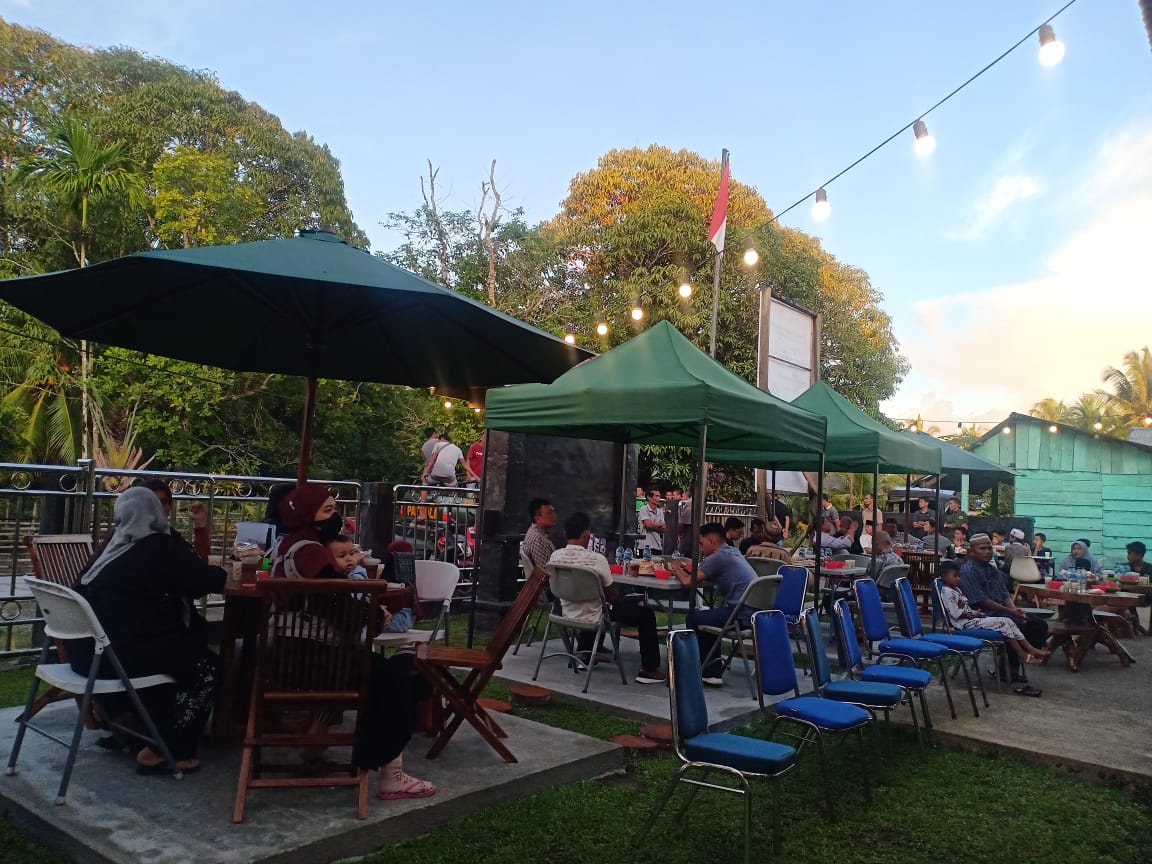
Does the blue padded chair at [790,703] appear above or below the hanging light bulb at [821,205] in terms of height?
below

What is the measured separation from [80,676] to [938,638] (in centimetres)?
587

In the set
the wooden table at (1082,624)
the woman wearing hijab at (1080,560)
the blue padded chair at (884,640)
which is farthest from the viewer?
the woman wearing hijab at (1080,560)

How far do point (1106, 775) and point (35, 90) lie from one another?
26461 mm

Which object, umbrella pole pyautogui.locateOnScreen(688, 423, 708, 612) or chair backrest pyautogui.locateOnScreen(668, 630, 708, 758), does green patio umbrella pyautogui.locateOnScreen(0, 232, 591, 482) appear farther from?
chair backrest pyautogui.locateOnScreen(668, 630, 708, 758)

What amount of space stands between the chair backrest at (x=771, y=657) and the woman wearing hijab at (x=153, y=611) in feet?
8.73

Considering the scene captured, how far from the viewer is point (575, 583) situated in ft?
20.5

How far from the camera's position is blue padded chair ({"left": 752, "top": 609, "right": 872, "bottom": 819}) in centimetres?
414

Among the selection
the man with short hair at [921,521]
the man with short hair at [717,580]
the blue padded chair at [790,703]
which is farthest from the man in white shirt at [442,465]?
the man with short hair at [921,521]

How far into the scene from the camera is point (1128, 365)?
4569 cm

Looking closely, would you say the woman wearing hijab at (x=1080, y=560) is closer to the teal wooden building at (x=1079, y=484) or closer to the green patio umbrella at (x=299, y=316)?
the green patio umbrella at (x=299, y=316)

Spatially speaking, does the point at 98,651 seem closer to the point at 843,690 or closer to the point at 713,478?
the point at 843,690

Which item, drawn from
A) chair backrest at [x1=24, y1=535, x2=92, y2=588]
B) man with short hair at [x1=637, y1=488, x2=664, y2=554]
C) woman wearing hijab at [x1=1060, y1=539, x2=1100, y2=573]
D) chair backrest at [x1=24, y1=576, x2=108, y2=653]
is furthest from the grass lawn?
woman wearing hijab at [x1=1060, y1=539, x2=1100, y2=573]

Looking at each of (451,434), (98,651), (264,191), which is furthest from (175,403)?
(98,651)

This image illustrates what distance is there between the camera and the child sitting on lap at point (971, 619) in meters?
7.49
